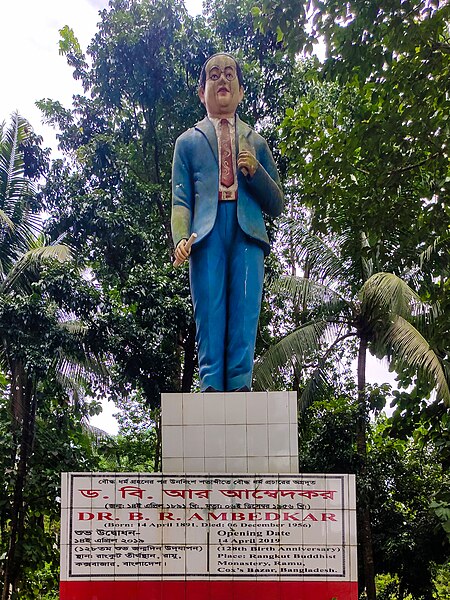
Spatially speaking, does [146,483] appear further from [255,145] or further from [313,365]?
[313,365]

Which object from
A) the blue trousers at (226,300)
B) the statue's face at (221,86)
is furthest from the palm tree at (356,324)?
the statue's face at (221,86)

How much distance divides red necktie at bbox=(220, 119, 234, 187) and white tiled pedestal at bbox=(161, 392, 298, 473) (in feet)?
5.43

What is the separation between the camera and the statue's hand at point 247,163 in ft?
18.9

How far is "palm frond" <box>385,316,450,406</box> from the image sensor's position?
30.4ft

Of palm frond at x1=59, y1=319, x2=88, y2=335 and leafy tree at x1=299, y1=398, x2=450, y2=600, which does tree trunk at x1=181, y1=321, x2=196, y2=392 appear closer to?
palm frond at x1=59, y1=319, x2=88, y2=335

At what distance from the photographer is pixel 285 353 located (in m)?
10.6

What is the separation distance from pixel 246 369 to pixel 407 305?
16.5 feet

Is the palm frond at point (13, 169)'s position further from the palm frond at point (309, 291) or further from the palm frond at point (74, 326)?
the palm frond at point (309, 291)

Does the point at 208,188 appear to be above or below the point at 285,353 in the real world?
above

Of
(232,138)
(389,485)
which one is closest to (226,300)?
(232,138)

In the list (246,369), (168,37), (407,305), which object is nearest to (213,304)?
(246,369)

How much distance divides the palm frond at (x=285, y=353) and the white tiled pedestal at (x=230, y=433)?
5164mm

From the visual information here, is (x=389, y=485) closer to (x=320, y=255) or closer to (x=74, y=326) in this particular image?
(x=320, y=255)

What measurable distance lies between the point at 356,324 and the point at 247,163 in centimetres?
585
